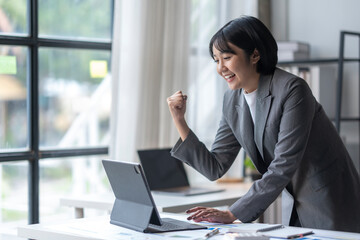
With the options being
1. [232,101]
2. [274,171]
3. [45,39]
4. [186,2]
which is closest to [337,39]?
[186,2]

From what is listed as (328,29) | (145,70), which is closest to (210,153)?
(145,70)

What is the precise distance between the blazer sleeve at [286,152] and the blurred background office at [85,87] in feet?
5.60

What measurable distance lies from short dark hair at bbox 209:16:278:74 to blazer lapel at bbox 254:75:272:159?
0.07 meters

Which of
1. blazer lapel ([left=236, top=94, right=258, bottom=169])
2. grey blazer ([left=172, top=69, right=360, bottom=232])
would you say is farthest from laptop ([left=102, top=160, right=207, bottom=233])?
blazer lapel ([left=236, top=94, right=258, bottom=169])

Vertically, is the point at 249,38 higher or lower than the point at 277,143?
higher

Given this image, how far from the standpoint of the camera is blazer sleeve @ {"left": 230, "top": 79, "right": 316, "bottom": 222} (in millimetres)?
1948

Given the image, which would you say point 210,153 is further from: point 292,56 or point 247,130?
point 292,56

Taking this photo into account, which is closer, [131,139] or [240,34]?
[240,34]

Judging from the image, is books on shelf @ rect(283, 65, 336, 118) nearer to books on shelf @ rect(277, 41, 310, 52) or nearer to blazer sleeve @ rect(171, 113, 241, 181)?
books on shelf @ rect(277, 41, 310, 52)

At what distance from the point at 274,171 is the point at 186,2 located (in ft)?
6.94

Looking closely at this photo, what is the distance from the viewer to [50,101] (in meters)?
3.54

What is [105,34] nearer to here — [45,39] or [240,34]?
[45,39]

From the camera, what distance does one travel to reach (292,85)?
78.8 inches

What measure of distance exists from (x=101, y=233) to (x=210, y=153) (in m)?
0.54
